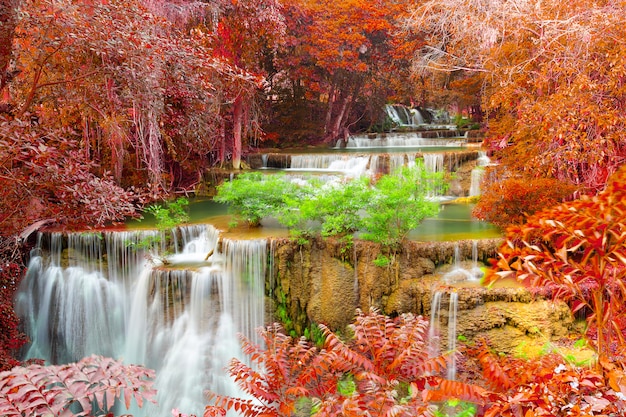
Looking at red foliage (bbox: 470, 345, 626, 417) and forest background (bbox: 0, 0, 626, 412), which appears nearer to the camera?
red foliage (bbox: 470, 345, 626, 417)

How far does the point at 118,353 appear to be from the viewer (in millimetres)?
9062

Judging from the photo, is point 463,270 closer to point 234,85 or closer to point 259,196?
point 259,196

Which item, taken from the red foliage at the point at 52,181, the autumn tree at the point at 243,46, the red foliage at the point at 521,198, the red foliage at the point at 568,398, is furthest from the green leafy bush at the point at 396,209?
the red foliage at the point at 568,398

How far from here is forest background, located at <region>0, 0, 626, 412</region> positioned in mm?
4762

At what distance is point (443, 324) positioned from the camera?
7473mm

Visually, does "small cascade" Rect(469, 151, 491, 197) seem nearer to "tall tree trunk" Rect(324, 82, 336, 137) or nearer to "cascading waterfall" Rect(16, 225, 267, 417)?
"cascading waterfall" Rect(16, 225, 267, 417)

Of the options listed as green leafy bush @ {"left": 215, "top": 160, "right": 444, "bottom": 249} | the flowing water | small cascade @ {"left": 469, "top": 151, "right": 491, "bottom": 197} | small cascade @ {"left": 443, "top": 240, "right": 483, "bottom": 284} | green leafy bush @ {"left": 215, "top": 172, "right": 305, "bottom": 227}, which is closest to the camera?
small cascade @ {"left": 443, "top": 240, "right": 483, "bottom": 284}

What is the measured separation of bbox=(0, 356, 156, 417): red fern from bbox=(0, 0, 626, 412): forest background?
2.16m

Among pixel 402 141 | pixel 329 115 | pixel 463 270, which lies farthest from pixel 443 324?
pixel 329 115

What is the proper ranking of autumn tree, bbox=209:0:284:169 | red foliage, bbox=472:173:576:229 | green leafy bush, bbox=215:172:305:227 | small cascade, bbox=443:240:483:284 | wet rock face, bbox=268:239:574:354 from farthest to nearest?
autumn tree, bbox=209:0:284:169 → green leafy bush, bbox=215:172:305:227 → red foliage, bbox=472:173:576:229 → small cascade, bbox=443:240:483:284 → wet rock face, bbox=268:239:574:354

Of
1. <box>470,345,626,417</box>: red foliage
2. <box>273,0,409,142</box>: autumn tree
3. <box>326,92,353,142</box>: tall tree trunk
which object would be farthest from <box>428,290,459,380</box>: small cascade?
<box>326,92,353,142</box>: tall tree trunk

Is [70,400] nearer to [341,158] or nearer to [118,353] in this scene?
[118,353]

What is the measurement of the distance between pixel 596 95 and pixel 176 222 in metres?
8.50

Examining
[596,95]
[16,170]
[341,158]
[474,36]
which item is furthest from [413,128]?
[16,170]
